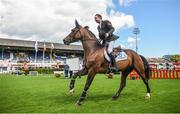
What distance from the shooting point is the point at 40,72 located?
5869 cm

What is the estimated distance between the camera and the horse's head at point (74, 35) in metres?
11.3

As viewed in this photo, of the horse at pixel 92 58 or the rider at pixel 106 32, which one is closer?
the horse at pixel 92 58

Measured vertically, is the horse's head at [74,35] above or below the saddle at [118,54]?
above

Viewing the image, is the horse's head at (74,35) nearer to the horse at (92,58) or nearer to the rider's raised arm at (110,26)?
the horse at (92,58)

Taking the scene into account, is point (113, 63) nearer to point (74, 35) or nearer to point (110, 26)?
point (110, 26)

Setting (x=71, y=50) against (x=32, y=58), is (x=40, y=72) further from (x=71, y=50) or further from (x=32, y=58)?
(x=71, y=50)

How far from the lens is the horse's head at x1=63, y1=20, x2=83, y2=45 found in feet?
37.1

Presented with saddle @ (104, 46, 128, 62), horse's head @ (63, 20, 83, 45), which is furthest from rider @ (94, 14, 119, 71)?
horse's head @ (63, 20, 83, 45)

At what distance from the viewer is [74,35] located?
11.3m

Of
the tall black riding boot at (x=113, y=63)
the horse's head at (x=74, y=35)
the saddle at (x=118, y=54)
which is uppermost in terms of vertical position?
the horse's head at (x=74, y=35)

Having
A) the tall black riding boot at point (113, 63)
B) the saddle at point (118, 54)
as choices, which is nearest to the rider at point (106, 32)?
the tall black riding boot at point (113, 63)

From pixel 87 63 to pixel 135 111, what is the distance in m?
2.98

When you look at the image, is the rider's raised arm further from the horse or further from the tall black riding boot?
the tall black riding boot

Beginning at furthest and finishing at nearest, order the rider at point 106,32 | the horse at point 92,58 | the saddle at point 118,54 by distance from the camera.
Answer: the rider at point 106,32, the saddle at point 118,54, the horse at point 92,58
